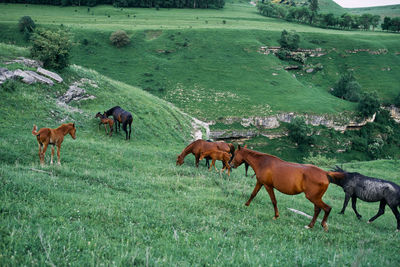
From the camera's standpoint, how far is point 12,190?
6.80 meters

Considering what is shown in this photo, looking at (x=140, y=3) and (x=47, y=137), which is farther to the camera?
(x=140, y=3)

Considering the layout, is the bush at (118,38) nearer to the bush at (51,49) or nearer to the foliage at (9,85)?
the bush at (51,49)

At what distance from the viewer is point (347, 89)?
7844 cm

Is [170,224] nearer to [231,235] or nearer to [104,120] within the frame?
[231,235]

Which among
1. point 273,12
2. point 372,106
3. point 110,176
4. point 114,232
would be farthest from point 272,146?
point 273,12

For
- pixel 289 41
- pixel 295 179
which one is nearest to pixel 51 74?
pixel 295 179

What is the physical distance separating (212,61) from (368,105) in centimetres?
4689

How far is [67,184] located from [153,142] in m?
15.0

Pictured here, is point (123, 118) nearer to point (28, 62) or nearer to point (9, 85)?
point (9, 85)

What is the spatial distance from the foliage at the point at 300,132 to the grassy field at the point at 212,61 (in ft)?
19.7

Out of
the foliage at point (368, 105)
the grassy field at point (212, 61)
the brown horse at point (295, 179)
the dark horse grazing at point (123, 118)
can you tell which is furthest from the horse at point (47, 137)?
the foliage at point (368, 105)

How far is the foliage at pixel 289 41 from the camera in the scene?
95.6 metres

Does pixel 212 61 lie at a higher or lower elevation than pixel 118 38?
lower

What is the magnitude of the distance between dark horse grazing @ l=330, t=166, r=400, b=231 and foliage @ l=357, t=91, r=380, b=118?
68184 mm
